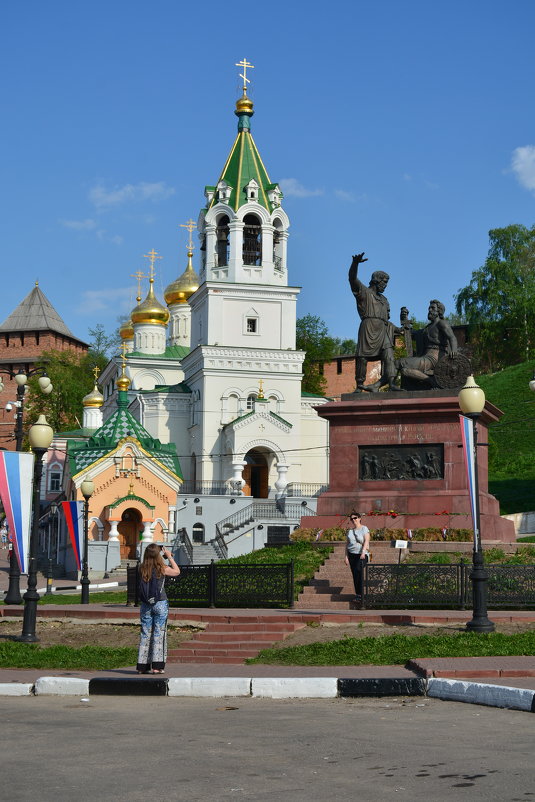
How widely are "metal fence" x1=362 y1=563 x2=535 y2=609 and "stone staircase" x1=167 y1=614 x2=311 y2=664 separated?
1.38m

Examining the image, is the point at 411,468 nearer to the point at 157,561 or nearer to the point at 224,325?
the point at 157,561

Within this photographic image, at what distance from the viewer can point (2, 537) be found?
60.1 m

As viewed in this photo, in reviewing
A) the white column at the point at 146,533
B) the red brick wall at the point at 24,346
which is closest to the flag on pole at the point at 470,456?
the white column at the point at 146,533

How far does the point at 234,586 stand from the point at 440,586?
310 centimetres

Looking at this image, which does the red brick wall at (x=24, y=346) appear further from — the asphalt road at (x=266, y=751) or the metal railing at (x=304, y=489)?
the asphalt road at (x=266, y=751)

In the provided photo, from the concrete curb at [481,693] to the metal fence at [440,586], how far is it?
4.85 metres

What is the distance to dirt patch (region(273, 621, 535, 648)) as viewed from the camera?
13.5 m

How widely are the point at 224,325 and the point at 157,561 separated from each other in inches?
1968

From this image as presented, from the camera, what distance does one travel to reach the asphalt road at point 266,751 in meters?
6.66

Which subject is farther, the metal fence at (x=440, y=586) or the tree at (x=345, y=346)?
the tree at (x=345, y=346)

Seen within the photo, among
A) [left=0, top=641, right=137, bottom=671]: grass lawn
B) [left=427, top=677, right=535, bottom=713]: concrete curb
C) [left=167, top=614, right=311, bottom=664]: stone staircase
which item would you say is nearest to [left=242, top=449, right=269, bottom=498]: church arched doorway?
[left=167, top=614, right=311, bottom=664]: stone staircase

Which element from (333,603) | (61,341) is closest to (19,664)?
(333,603)

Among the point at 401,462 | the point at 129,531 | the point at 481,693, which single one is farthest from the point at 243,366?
the point at 481,693

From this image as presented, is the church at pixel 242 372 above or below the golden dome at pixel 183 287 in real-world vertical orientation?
below
